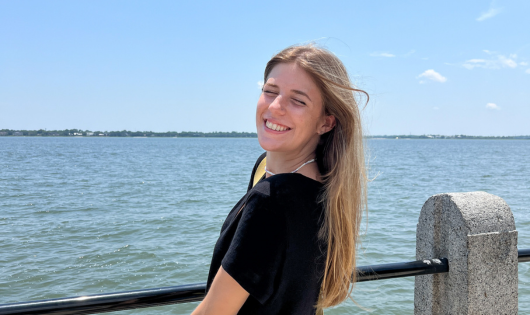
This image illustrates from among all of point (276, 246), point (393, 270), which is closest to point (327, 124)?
point (276, 246)

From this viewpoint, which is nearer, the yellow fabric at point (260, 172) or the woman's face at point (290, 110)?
the woman's face at point (290, 110)

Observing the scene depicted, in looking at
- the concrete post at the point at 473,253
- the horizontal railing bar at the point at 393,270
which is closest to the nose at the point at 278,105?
the horizontal railing bar at the point at 393,270

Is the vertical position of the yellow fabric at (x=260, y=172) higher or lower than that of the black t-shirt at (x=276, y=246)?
higher

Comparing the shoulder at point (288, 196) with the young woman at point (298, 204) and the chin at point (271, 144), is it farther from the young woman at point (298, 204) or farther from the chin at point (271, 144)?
the chin at point (271, 144)

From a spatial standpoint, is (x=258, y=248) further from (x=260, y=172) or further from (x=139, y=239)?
(x=139, y=239)

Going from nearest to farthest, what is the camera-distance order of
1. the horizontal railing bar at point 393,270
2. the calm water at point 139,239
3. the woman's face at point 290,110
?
the woman's face at point 290,110
the horizontal railing bar at point 393,270
the calm water at point 139,239

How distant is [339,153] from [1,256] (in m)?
12.3

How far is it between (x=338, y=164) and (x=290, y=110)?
0.30 metres

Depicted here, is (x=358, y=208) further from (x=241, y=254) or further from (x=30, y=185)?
(x=30, y=185)

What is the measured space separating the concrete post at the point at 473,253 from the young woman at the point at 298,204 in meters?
0.79

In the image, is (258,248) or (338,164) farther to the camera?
(338,164)

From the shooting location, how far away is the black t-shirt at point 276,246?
4.56ft

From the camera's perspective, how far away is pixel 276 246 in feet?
4.57

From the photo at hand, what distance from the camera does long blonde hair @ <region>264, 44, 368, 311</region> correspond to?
5.22ft
